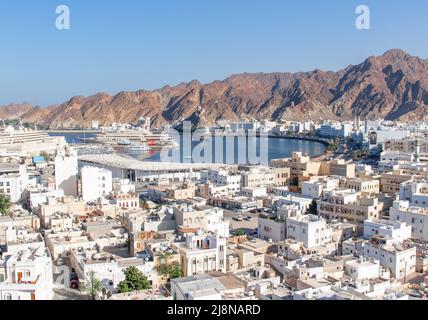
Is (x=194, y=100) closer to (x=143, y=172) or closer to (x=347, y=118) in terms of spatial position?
(x=347, y=118)

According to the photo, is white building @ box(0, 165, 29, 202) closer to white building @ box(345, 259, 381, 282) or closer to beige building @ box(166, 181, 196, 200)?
beige building @ box(166, 181, 196, 200)

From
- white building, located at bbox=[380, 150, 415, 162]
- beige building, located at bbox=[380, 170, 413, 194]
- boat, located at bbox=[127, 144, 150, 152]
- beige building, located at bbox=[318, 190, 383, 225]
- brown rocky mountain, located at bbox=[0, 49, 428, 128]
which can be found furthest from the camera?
brown rocky mountain, located at bbox=[0, 49, 428, 128]

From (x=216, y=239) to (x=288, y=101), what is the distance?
71388 mm

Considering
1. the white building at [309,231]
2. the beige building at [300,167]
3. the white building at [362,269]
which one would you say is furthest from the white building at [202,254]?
the beige building at [300,167]

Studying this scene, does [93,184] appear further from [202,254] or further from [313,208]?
[202,254]

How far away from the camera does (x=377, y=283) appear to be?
20.4 feet

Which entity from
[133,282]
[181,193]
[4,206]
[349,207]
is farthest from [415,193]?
[4,206]

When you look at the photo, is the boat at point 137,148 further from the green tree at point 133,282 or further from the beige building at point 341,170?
the green tree at point 133,282

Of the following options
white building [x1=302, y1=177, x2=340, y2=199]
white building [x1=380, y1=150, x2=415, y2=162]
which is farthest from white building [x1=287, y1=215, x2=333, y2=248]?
white building [x1=380, y1=150, x2=415, y2=162]

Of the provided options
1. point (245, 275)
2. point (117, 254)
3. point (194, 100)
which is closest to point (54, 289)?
point (117, 254)

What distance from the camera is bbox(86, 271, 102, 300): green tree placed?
6.32 metres

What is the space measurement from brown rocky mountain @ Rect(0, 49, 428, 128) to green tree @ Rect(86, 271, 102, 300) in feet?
196

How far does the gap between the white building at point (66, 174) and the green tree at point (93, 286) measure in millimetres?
7678
